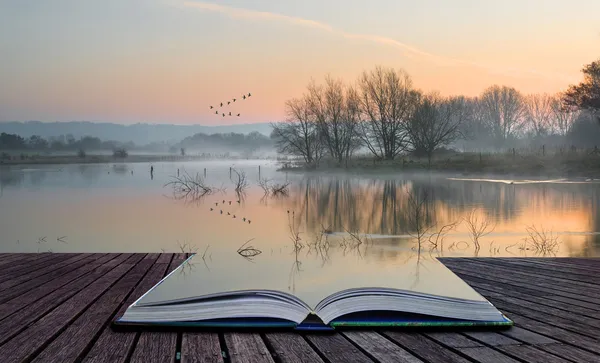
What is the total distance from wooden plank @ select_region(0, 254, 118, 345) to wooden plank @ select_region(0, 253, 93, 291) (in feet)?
0.83

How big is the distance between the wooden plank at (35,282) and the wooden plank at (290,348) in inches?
74.6

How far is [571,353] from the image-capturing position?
7.22 feet

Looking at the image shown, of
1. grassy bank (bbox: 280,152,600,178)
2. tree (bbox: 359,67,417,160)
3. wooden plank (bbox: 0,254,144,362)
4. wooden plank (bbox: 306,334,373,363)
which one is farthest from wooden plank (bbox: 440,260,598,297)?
tree (bbox: 359,67,417,160)

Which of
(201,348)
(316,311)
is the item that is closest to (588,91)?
(316,311)

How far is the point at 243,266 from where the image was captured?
6.43 m

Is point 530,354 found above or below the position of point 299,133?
below

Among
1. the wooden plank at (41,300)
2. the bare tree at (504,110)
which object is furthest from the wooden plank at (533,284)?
the bare tree at (504,110)

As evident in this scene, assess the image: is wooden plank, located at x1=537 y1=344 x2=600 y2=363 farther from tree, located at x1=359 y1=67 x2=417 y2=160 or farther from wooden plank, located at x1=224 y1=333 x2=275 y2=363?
tree, located at x1=359 y1=67 x2=417 y2=160

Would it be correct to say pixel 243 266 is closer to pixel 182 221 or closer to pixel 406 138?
pixel 182 221

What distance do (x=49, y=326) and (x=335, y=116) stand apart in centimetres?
3491

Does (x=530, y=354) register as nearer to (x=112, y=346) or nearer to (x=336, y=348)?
(x=336, y=348)

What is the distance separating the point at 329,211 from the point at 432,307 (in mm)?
11739

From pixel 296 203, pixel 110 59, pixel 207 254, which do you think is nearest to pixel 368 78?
pixel 110 59

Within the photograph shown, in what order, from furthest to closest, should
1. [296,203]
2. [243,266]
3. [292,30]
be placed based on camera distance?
[292,30] < [296,203] < [243,266]
